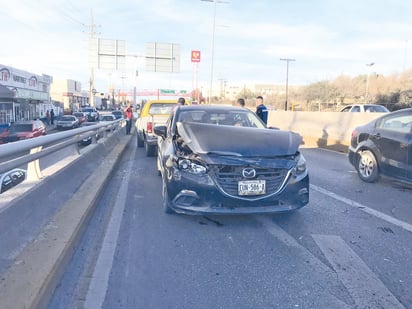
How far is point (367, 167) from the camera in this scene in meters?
8.26

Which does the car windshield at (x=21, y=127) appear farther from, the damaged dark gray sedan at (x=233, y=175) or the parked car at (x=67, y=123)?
the damaged dark gray sedan at (x=233, y=175)

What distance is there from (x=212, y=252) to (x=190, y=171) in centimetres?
111

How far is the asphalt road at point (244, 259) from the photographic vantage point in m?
3.21

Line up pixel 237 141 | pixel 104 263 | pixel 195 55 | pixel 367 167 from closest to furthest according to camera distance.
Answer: pixel 104 263
pixel 237 141
pixel 367 167
pixel 195 55

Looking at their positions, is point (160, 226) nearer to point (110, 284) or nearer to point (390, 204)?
point (110, 284)

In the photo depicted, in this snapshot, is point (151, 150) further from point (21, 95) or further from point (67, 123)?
point (21, 95)

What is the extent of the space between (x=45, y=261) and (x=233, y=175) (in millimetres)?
2333

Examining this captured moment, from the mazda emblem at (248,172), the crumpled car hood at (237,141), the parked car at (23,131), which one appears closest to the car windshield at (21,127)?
the parked car at (23,131)

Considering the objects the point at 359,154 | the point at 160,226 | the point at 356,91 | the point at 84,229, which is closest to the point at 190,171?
the point at 160,226

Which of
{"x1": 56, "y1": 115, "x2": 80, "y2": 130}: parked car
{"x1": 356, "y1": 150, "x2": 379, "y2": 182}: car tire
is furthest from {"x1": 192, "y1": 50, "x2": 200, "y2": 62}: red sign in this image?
{"x1": 356, "y1": 150, "x2": 379, "y2": 182}: car tire

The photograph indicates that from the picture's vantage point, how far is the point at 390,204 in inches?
253

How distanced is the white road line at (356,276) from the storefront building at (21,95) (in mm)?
33712

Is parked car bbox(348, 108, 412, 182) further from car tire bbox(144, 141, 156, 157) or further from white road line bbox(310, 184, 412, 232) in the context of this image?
car tire bbox(144, 141, 156, 157)

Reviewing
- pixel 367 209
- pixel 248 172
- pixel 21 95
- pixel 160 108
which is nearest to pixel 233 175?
pixel 248 172
